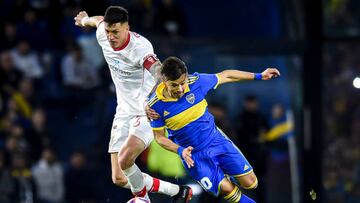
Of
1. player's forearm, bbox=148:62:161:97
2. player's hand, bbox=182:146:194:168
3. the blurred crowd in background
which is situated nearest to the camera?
player's hand, bbox=182:146:194:168

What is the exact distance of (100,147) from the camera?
2006cm

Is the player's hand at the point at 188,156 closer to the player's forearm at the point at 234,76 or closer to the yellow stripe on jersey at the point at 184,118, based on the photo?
the yellow stripe on jersey at the point at 184,118

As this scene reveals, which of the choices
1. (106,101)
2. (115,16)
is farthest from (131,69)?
(106,101)

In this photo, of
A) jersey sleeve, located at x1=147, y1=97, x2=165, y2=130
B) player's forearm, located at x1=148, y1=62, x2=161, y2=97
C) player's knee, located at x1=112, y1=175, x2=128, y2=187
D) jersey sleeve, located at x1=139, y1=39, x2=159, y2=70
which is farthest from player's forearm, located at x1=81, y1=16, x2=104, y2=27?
player's knee, located at x1=112, y1=175, x2=128, y2=187

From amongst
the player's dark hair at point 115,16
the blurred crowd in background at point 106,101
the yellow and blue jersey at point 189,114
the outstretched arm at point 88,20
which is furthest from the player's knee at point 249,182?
the blurred crowd in background at point 106,101

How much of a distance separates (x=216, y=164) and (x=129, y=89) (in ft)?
4.65

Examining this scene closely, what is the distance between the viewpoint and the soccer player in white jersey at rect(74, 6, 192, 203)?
13.6m

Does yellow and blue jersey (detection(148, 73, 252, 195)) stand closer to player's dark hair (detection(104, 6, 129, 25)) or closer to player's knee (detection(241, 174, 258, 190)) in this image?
player's knee (detection(241, 174, 258, 190))

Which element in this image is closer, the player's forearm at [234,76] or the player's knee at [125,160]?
the player's forearm at [234,76]

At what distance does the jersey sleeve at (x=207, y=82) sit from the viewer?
44.2ft

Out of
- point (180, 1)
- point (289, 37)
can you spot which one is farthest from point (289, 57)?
point (180, 1)

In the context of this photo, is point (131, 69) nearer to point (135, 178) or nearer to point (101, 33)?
point (101, 33)

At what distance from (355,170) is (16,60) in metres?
6.11

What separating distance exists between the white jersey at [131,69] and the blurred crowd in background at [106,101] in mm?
4494
